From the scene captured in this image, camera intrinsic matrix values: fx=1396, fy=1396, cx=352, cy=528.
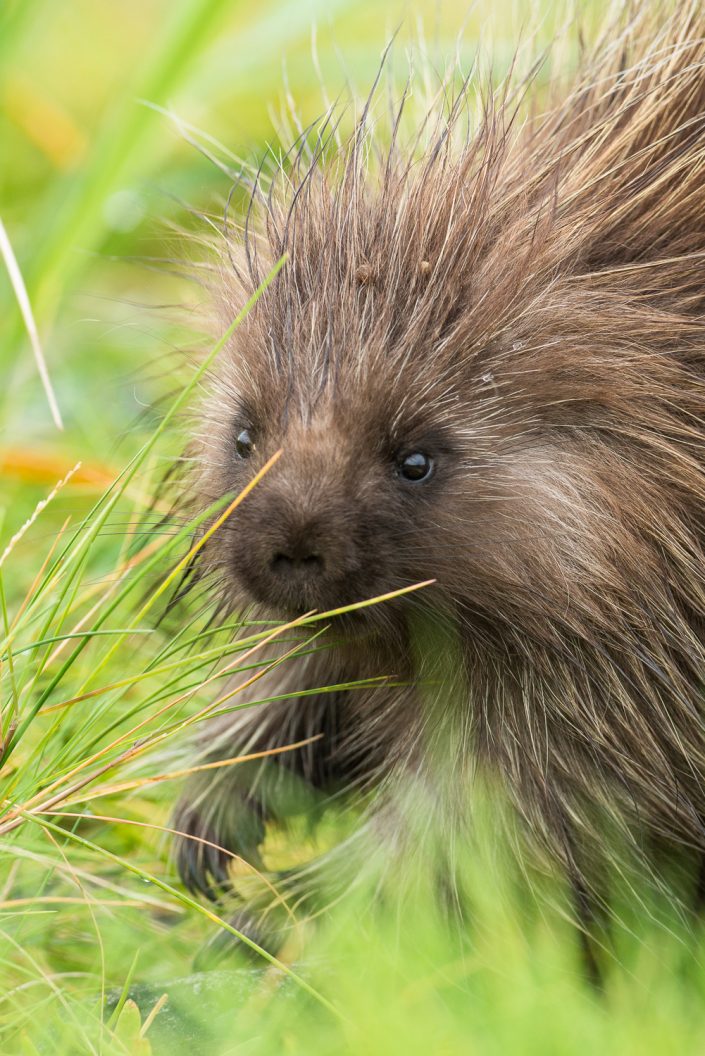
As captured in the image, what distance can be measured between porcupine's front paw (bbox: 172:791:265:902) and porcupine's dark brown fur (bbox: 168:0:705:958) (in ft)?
1.50

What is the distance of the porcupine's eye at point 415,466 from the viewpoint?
2082 millimetres

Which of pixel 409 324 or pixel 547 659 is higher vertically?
pixel 409 324

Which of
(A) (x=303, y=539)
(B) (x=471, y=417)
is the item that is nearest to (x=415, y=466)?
(B) (x=471, y=417)

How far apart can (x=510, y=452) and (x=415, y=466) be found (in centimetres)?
15

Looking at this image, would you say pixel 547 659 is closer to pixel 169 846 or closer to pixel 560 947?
pixel 560 947

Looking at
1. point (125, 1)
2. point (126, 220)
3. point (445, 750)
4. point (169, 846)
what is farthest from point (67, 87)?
point (445, 750)

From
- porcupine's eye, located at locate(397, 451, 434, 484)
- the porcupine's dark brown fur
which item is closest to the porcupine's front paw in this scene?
the porcupine's dark brown fur

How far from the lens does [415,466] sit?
6.85 ft

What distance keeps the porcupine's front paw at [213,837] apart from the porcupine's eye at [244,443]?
0.78 m

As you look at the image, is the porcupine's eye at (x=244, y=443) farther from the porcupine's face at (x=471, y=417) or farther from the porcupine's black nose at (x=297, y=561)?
the porcupine's black nose at (x=297, y=561)

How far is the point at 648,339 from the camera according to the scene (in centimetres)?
217

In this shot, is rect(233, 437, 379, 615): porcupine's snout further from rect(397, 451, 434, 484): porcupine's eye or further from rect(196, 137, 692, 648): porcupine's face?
rect(397, 451, 434, 484): porcupine's eye

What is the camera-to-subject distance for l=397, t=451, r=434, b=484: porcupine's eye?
6.83ft

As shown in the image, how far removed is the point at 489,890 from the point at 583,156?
3.95 ft
